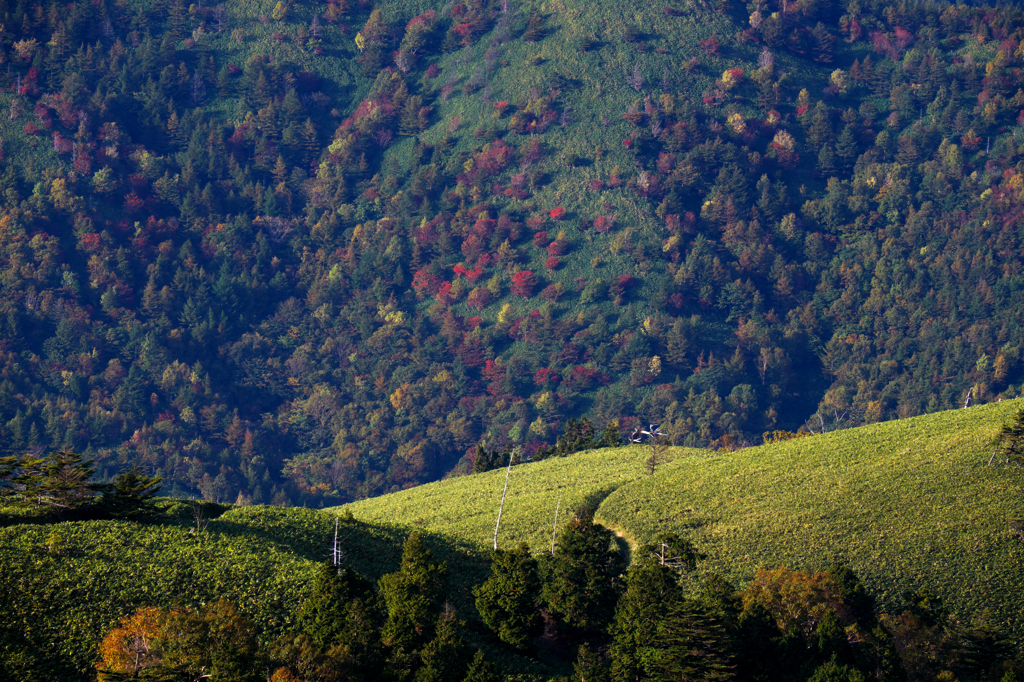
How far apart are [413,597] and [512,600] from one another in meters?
8.36

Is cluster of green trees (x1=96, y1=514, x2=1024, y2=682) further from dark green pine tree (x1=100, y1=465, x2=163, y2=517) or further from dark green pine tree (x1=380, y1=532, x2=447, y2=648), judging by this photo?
dark green pine tree (x1=100, y1=465, x2=163, y2=517)

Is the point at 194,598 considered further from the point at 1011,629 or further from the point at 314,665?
the point at 1011,629

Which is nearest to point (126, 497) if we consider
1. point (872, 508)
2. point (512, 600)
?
point (512, 600)

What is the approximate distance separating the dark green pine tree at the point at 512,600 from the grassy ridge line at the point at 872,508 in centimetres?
2231

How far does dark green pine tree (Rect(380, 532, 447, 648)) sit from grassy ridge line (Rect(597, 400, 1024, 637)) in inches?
1193

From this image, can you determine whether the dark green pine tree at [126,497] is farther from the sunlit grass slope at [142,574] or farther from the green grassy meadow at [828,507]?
the green grassy meadow at [828,507]

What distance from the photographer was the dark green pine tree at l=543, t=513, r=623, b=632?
250 feet

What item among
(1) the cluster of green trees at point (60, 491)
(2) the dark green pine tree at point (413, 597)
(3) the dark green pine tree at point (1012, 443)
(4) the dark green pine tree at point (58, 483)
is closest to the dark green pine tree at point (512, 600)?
(2) the dark green pine tree at point (413, 597)

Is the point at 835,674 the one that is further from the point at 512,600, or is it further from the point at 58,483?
the point at 58,483

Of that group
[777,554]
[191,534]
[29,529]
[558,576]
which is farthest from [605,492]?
[29,529]

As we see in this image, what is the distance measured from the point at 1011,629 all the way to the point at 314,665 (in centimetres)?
5466

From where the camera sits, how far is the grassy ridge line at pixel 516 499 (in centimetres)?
10138

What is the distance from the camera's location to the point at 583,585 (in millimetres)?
76812

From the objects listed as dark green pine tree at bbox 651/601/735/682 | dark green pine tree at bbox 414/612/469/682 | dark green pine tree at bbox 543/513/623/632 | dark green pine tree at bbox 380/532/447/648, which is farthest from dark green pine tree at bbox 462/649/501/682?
dark green pine tree at bbox 543/513/623/632
